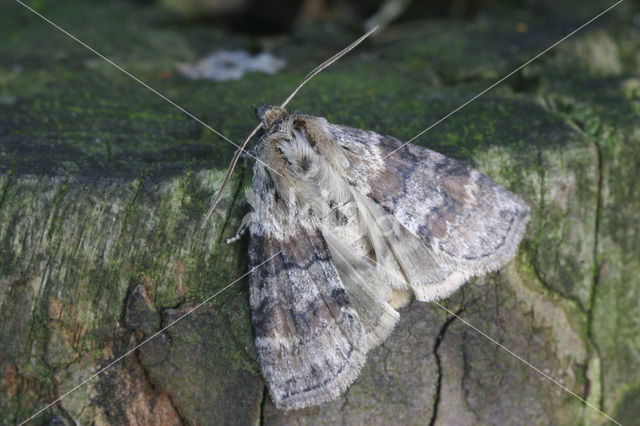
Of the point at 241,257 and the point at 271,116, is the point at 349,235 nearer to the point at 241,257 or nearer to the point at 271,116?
the point at 241,257

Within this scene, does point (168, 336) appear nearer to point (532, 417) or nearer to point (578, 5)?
point (532, 417)

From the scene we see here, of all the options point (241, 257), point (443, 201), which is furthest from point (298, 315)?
point (443, 201)

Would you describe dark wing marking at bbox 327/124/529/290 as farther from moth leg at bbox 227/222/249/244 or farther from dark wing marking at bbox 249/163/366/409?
moth leg at bbox 227/222/249/244

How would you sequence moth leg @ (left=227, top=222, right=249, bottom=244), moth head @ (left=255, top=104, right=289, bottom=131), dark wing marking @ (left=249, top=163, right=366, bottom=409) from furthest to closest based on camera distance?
moth head @ (left=255, top=104, right=289, bottom=131)
moth leg @ (left=227, top=222, right=249, bottom=244)
dark wing marking @ (left=249, top=163, right=366, bottom=409)

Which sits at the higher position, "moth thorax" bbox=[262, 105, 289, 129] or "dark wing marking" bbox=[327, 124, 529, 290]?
"moth thorax" bbox=[262, 105, 289, 129]

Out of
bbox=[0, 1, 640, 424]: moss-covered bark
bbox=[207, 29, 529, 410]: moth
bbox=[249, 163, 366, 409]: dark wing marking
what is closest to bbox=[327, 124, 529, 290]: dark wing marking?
bbox=[207, 29, 529, 410]: moth

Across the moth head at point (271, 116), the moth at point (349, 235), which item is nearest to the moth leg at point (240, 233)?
the moth at point (349, 235)
